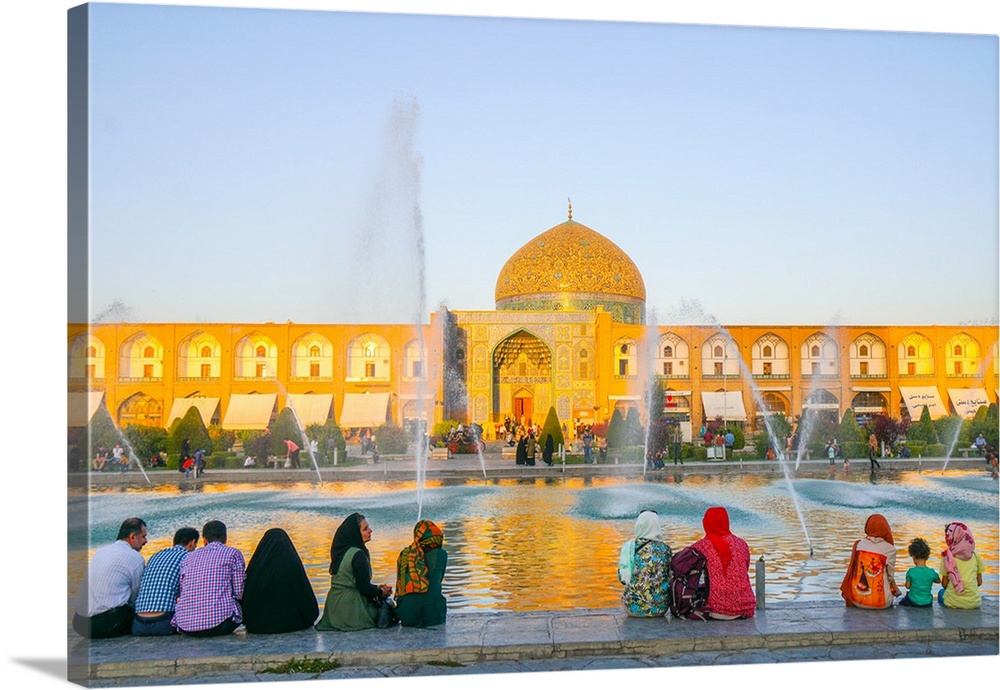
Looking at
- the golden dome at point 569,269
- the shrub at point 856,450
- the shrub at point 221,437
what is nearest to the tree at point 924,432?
the shrub at point 856,450

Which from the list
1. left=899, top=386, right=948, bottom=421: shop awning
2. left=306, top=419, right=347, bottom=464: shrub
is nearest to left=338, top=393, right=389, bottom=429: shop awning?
left=306, top=419, right=347, bottom=464: shrub

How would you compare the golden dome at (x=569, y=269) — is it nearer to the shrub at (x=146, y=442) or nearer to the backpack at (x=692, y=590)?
the shrub at (x=146, y=442)

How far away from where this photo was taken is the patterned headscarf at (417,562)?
16.5 ft

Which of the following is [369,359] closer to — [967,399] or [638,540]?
[967,399]

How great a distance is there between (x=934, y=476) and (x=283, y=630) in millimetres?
12182

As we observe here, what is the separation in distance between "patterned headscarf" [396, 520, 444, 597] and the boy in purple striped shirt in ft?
2.44

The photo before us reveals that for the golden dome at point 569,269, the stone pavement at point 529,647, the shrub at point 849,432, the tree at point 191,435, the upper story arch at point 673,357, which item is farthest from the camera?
the golden dome at point 569,269

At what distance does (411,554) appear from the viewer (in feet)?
16.8

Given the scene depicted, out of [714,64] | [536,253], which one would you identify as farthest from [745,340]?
[714,64]

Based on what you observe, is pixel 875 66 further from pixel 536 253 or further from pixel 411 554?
pixel 536 253

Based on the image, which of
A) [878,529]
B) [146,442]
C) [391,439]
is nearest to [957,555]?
[878,529]

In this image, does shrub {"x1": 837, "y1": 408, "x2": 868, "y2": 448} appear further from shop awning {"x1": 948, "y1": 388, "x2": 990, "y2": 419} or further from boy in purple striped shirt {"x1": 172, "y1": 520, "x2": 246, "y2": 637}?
boy in purple striped shirt {"x1": 172, "y1": 520, "x2": 246, "y2": 637}

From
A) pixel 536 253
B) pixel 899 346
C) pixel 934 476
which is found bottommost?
pixel 934 476

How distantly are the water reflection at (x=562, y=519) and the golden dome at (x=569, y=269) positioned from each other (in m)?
14.1
